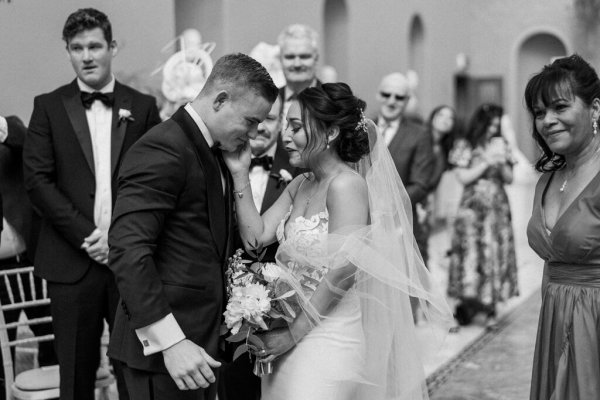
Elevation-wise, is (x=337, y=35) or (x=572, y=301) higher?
(x=337, y=35)

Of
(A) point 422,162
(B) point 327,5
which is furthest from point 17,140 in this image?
(B) point 327,5

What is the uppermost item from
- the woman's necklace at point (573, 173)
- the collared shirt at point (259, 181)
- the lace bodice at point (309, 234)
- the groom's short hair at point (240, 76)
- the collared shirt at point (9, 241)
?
the groom's short hair at point (240, 76)

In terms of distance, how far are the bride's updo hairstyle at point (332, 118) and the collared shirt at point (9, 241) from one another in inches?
88.4

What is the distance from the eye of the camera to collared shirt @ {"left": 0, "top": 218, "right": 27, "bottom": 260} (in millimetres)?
4879

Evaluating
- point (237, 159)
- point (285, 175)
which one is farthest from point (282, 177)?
point (237, 159)

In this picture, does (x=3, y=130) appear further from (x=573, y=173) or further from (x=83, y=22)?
(x=573, y=173)

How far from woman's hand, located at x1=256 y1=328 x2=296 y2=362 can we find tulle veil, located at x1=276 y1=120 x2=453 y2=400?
0.12 metres

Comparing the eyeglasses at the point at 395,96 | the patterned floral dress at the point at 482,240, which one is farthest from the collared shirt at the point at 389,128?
the patterned floral dress at the point at 482,240

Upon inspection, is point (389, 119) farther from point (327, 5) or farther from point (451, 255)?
point (327, 5)

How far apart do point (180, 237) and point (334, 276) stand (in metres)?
0.68

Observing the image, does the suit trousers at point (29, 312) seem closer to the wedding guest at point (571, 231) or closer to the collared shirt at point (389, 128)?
the collared shirt at point (389, 128)

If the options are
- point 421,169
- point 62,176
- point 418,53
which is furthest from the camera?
point 418,53

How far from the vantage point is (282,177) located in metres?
4.22

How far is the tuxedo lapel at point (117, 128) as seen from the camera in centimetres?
431
